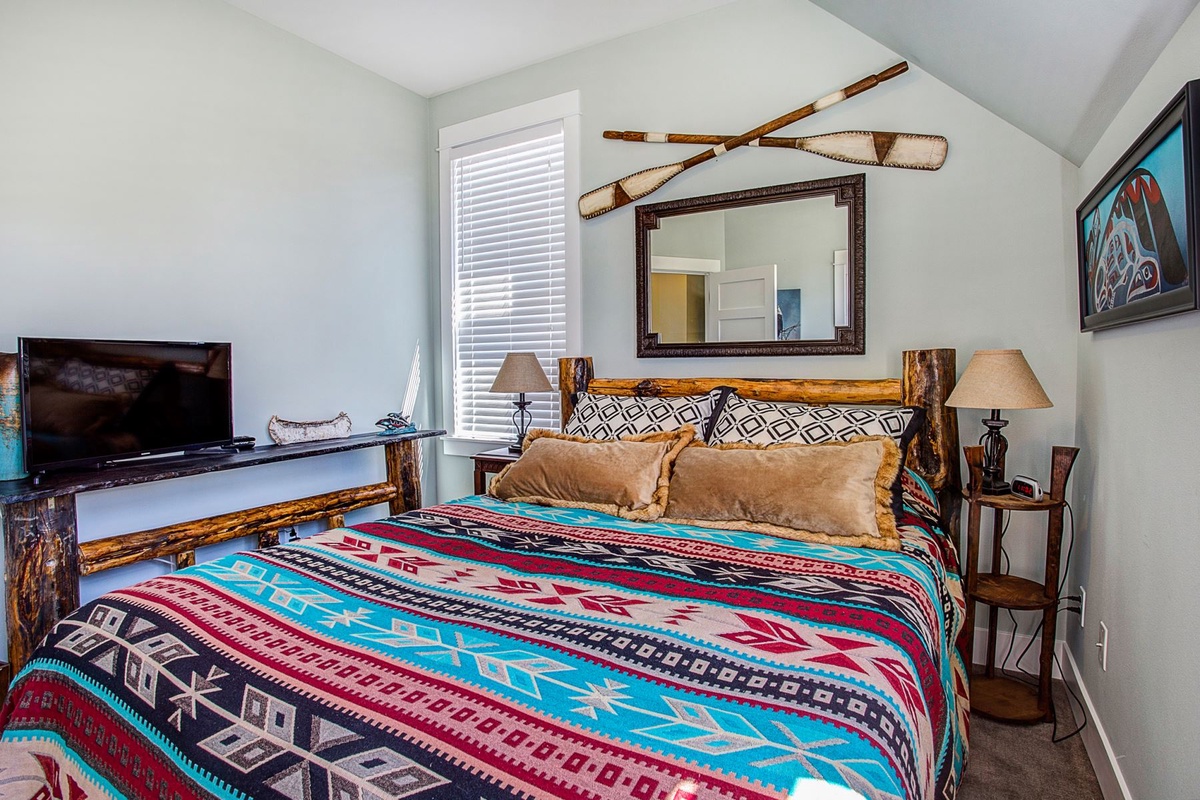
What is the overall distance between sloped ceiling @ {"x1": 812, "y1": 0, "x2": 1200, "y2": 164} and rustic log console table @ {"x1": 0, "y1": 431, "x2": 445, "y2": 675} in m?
2.95

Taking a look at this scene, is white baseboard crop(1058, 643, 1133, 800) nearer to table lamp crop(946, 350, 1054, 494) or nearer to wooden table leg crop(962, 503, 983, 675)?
wooden table leg crop(962, 503, 983, 675)

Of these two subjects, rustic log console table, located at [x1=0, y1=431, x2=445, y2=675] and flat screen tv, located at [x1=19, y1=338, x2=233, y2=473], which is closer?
rustic log console table, located at [x1=0, y1=431, x2=445, y2=675]

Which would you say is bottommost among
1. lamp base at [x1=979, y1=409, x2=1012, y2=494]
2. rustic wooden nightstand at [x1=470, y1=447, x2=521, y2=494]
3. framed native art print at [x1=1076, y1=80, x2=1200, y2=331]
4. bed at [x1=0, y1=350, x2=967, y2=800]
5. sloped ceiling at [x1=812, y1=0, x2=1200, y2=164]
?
bed at [x1=0, y1=350, x2=967, y2=800]

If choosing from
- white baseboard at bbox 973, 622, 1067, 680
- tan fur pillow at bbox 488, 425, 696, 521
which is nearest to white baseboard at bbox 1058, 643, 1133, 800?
white baseboard at bbox 973, 622, 1067, 680

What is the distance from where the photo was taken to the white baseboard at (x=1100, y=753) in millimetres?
1689

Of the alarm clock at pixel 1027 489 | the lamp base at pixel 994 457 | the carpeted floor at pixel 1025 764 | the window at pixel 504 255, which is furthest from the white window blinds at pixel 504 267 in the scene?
the carpeted floor at pixel 1025 764

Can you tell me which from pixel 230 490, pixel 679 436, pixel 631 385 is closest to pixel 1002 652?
pixel 679 436

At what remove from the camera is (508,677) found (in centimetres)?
106

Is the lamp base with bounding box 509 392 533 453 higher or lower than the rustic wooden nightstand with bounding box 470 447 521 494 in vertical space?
higher

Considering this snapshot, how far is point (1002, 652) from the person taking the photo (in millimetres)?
2586

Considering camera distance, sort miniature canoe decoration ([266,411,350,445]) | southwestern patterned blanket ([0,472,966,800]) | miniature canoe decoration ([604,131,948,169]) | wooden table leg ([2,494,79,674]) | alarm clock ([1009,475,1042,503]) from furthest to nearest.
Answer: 1. miniature canoe decoration ([266,411,350,445])
2. miniature canoe decoration ([604,131,948,169])
3. alarm clock ([1009,475,1042,503])
4. wooden table leg ([2,494,79,674])
5. southwestern patterned blanket ([0,472,966,800])

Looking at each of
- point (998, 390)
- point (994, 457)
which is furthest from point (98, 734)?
point (994, 457)

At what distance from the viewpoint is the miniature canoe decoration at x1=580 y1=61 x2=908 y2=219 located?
107 inches

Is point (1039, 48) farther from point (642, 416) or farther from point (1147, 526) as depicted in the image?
point (642, 416)
